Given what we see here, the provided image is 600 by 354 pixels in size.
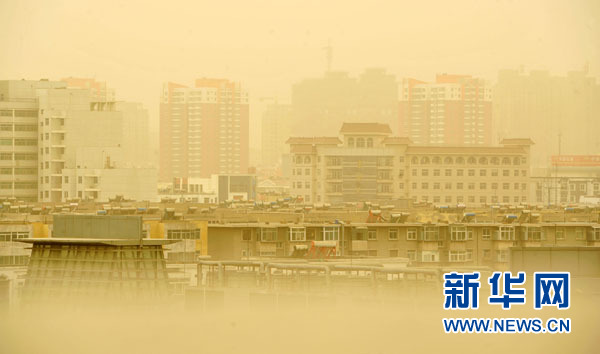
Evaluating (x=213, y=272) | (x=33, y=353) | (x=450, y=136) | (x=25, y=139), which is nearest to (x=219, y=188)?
(x=25, y=139)

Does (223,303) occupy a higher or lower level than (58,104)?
lower

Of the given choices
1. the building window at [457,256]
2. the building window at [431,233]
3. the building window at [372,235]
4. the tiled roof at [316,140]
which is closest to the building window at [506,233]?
the building window at [457,256]

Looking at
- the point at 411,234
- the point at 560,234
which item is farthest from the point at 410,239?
the point at 560,234

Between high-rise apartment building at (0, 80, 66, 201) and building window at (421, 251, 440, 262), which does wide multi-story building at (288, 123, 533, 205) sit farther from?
building window at (421, 251, 440, 262)

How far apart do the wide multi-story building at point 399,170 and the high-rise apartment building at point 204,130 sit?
426cm

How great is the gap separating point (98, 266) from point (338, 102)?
77.8ft

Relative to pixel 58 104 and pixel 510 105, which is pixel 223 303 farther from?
pixel 510 105

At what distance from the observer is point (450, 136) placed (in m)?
32.9

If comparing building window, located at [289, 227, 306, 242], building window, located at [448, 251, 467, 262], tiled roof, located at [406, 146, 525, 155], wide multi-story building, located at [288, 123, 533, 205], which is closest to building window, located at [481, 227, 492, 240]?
building window, located at [448, 251, 467, 262]

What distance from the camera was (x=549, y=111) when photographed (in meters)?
30.2

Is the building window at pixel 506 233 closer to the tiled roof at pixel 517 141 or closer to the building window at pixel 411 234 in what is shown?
the building window at pixel 411 234

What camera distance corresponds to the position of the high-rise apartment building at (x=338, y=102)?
96.4 feet

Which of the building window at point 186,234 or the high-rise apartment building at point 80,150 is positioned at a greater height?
the high-rise apartment building at point 80,150

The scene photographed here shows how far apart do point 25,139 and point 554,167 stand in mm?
12314
